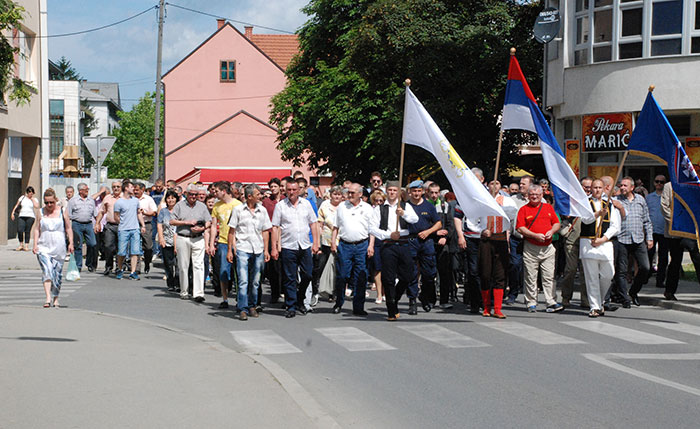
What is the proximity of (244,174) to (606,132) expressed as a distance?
104 ft

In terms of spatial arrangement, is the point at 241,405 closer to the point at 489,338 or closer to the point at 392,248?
the point at 489,338

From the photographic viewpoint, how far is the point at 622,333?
10773mm

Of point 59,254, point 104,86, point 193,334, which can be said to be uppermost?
point 104,86

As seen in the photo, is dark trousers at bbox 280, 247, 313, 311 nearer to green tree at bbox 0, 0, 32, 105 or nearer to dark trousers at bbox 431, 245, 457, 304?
dark trousers at bbox 431, 245, 457, 304

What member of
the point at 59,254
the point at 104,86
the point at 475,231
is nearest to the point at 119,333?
the point at 59,254

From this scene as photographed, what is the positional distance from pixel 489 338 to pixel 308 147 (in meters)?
32.8

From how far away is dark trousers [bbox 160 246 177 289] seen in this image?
51.0 feet

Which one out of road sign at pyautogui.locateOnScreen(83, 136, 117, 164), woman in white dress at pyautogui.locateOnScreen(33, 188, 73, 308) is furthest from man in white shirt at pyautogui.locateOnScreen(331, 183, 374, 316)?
road sign at pyautogui.locateOnScreen(83, 136, 117, 164)

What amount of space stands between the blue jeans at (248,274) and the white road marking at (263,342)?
1150 millimetres

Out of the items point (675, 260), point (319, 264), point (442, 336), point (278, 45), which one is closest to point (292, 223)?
point (319, 264)

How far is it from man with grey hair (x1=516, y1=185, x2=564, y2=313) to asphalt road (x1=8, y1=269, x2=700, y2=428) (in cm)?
32

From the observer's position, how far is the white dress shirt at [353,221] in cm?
1295

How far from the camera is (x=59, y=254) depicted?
1284 cm

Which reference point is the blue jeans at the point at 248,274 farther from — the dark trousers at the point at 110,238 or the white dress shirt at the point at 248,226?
the dark trousers at the point at 110,238
